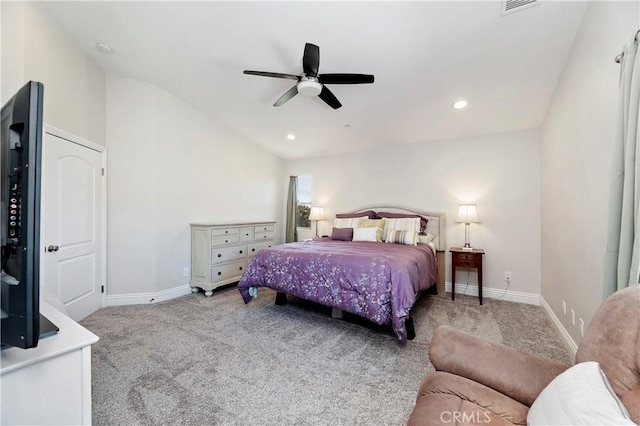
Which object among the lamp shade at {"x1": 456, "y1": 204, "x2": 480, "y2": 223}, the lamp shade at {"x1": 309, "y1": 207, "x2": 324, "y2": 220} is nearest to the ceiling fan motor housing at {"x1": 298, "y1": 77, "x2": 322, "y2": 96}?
the lamp shade at {"x1": 456, "y1": 204, "x2": 480, "y2": 223}

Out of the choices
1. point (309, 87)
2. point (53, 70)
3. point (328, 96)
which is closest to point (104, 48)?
point (53, 70)

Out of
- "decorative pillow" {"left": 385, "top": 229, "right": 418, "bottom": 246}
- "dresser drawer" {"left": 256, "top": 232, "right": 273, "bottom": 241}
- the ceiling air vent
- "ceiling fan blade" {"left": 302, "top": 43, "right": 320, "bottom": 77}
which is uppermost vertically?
the ceiling air vent

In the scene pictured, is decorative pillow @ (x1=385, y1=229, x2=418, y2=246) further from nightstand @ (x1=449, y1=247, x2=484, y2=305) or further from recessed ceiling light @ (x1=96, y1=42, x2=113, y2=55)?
recessed ceiling light @ (x1=96, y1=42, x2=113, y2=55)

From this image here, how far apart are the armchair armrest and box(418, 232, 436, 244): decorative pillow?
8.30 ft

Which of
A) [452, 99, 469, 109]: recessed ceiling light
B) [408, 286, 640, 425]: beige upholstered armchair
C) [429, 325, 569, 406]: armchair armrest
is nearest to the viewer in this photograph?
[408, 286, 640, 425]: beige upholstered armchair

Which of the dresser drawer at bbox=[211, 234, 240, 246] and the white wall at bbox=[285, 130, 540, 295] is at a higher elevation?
the white wall at bbox=[285, 130, 540, 295]

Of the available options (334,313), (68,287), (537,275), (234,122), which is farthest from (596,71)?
(68,287)

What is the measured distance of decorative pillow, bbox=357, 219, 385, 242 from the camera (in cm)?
379

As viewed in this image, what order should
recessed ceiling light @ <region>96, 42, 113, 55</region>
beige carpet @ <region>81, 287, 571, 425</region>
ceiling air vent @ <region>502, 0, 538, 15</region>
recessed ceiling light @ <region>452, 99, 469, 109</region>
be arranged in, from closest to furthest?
beige carpet @ <region>81, 287, 571, 425</region> < ceiling air vent @ <region>502, 0, 538, 15</region> < recessed ceiling light @ <region>96, 42, 113, 55</region> < recessed ceiling light @ <region>452, 99, 469, 109</region>

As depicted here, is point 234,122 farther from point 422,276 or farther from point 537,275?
point 537,275

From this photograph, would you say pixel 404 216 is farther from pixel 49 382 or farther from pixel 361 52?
pixel 49 382

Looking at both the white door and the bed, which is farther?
the white door

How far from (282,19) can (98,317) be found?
352 cm

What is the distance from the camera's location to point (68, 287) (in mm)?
2635
